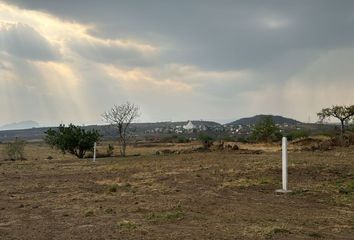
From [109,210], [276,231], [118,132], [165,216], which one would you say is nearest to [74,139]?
[118,132]

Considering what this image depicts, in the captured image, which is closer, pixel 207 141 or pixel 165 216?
pixel 165 216

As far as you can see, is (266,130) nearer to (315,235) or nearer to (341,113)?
(341,113)

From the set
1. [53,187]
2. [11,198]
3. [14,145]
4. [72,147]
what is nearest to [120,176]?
[53,187]

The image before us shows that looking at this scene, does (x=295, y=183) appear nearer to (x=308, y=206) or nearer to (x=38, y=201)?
(x=308, y=206)

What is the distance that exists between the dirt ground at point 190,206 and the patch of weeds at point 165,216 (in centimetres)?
2

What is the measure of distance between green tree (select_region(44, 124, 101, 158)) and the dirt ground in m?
26.2

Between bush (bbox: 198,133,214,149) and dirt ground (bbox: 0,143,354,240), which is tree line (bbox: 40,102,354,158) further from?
dirt ground (bbox: 0,143,354,240)

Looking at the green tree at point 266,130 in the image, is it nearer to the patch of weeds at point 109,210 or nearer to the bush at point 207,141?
the bush at point 207,141

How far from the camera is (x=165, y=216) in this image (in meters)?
10.3

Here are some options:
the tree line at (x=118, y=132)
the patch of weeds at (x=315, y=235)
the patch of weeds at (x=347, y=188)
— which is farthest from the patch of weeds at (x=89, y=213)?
the tree line at (x=118, y=132)

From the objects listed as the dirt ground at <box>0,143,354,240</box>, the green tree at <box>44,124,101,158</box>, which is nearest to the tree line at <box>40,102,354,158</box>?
the green tree at <box>44,124,101,158</box>

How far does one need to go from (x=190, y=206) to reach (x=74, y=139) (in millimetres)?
36493

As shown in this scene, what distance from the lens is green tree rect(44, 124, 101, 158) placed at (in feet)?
153

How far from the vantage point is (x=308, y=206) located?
1181 cm
